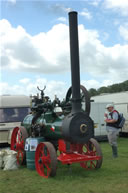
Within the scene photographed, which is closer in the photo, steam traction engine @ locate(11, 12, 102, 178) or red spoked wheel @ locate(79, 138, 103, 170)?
steam traction engine @ locate(11, 12, 102, 178)

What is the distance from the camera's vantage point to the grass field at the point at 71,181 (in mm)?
4801

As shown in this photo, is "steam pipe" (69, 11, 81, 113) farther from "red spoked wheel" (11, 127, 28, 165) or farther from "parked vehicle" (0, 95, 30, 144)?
"parked vehicle" (0, 95, 30, 144)

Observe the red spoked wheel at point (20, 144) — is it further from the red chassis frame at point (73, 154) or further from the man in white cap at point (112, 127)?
the man in white cap at point (112, 127)

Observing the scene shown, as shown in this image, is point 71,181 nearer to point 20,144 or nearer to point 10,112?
point 20,144

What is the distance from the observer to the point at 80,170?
6297 mm

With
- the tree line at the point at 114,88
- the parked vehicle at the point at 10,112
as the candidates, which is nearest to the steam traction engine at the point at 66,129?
the parked vehicle at the point at 10,112

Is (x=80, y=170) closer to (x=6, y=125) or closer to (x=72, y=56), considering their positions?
(x=72, y=56)

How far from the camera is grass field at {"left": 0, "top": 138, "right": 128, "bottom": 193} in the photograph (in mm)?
4801

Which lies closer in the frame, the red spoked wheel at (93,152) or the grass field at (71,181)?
the grass field at (71,181)

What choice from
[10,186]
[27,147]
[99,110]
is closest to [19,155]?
[27,147]

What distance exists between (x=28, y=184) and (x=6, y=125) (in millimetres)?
5878

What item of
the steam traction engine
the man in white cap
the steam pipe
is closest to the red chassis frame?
the steam traction engine

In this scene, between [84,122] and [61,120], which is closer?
[84,122]

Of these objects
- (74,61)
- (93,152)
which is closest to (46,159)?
(93,152)
